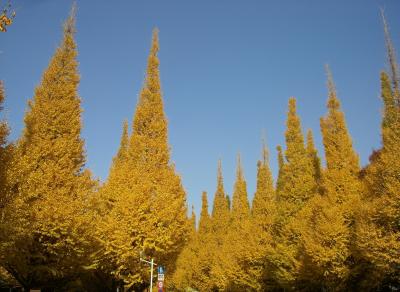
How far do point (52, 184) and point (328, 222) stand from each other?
579 inches

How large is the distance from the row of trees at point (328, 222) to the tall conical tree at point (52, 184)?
12.7 metres

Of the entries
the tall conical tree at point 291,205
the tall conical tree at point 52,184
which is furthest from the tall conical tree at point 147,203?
the tall conical tree at point 291,205

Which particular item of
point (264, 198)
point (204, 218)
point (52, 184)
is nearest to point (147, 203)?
point (52, 184)

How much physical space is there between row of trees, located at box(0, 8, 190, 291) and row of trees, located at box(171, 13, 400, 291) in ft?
25.6

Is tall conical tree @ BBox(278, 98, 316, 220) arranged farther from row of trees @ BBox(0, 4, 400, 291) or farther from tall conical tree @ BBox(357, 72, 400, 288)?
tall conical tree @ BBox(357, 72, 400, 288)

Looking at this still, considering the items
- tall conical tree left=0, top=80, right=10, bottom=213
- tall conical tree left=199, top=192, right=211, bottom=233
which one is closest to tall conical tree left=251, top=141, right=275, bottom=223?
tall conical tree left=199, top=192, right=211, bottom=233

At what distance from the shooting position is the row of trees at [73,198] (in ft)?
52.5

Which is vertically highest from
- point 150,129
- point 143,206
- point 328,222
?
point 150,129

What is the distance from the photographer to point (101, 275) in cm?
2484

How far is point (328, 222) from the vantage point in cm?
1902

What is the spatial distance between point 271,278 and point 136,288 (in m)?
11.9

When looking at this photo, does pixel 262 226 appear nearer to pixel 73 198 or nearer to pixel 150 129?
pixel 150 129

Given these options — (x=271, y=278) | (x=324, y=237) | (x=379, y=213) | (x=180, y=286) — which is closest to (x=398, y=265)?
(x=379, y=213)

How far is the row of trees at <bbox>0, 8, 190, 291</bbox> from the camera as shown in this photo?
52.5ft
